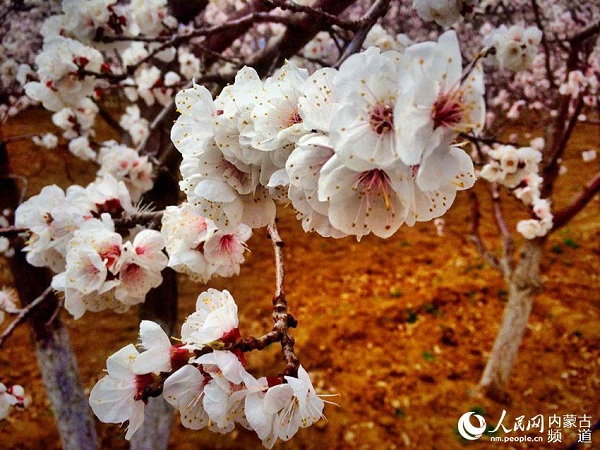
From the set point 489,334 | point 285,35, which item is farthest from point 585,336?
point 285,35

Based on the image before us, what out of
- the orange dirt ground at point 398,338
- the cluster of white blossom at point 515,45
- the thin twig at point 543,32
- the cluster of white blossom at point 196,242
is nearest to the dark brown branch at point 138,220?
the cluster of white blossom at point 196,242

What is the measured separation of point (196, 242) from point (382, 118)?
0.70 meters

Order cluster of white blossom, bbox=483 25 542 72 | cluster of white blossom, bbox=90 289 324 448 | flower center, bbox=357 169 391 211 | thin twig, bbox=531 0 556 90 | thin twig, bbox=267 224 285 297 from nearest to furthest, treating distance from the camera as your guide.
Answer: flower center, bbox=357 169 391 211
cluster of white blossom, bbox=90 289 324 448
thin twig, bbox=267 224 285 297
cluster of white blossom, bbox=483 25 542 72
thin twig, bbox=531 0 556 90

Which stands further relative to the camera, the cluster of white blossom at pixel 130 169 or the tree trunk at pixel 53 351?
the tree trunk at pixel 53 351

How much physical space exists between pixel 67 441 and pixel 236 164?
2.68 metres

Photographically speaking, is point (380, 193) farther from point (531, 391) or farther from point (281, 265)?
point (531, 391)

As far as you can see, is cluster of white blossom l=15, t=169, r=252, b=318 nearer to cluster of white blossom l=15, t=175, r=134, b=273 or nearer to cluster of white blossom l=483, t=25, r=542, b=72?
cluster of white blossom l=15, t=175, r=134, b=273

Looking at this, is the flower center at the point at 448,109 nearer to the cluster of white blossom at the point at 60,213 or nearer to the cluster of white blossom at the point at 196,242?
the cluster of white blossom at the point at 196,242

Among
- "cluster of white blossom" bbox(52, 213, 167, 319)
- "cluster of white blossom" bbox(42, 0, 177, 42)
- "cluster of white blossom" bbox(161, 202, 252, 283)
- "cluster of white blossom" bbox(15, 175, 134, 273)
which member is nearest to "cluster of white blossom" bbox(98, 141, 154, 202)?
"cluster of white blossom" bbox(42, 0, 177, 42)

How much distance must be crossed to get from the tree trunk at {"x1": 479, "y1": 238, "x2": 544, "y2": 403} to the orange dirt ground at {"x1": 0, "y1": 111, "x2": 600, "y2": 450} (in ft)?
0.50

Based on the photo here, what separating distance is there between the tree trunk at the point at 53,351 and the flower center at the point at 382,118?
7.77 feet

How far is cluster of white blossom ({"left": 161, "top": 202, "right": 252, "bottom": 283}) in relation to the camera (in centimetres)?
111

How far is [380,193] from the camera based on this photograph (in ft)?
2.13

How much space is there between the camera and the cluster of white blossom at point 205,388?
75cm
